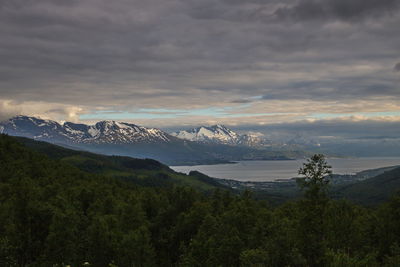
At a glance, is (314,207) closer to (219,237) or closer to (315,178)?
(315,178)

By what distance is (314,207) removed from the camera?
4788 centimetres

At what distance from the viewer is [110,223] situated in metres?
76.9

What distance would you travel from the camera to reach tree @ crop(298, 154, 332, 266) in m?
46.4

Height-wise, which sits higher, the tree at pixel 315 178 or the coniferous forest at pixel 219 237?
the tree at pixel 315 178

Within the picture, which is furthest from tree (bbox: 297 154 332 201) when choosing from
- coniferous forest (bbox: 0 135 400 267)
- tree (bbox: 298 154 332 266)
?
coniferous forest (bbox: 0 135 400 267)

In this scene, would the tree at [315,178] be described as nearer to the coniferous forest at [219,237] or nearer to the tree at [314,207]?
the tree at [314,207]

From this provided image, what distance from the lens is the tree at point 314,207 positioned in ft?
152

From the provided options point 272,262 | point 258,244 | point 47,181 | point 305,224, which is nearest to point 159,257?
point 258,244

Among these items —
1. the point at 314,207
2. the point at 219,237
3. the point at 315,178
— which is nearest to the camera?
the point at 315,178

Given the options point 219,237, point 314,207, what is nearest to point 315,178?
point 314,207

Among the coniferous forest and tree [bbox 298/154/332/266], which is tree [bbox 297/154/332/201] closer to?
tree [bbox 298/154/332/266]

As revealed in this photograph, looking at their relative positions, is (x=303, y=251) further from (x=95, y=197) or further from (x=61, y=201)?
(x=95, y=197)

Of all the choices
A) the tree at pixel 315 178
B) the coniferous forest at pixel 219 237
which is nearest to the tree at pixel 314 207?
the tree at pixel 315 178

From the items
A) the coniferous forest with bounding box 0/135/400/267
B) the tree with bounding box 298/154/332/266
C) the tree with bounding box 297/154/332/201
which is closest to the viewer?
the tree with bounding box 297/154/332/201
